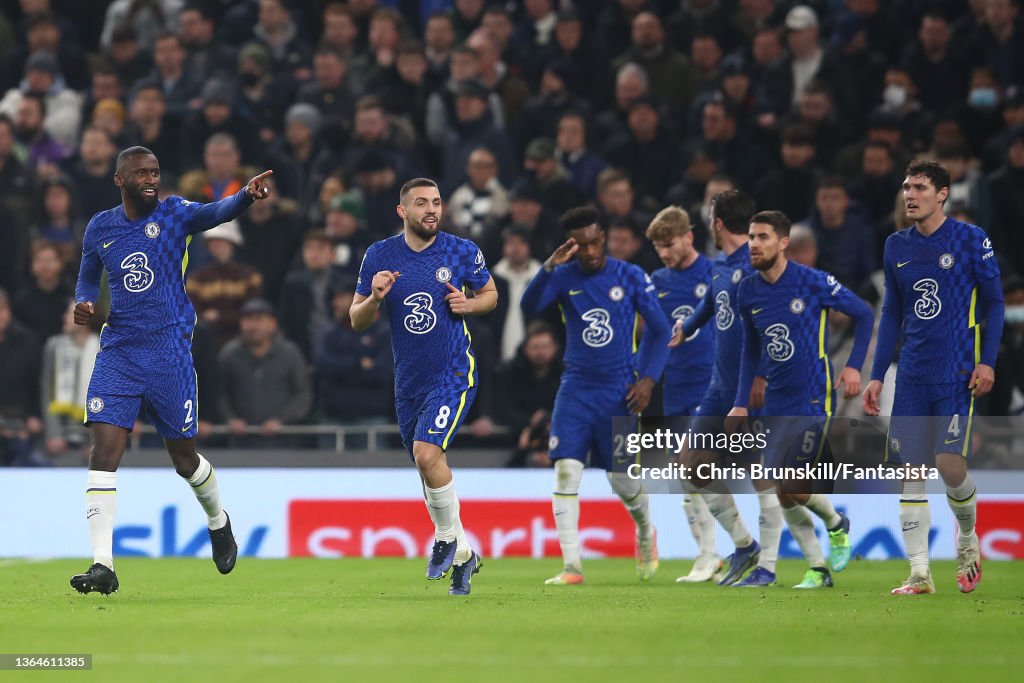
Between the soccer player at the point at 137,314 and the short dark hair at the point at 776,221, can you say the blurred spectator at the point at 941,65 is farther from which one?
the soccer player at the point at 137,314

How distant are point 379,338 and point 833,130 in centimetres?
551

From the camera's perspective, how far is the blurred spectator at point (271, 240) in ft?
60.2

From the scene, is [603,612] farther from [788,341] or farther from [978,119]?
[978,119]

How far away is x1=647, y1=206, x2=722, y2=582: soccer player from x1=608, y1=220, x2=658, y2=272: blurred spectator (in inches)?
68.6

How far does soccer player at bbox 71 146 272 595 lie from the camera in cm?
1052

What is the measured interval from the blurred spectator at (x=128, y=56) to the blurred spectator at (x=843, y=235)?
887 centimetres

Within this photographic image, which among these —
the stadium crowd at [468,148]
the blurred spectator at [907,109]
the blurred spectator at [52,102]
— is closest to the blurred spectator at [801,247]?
the stadium crowd at [468,148]

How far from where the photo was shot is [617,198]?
17.1 metres

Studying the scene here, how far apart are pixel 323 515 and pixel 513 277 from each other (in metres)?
2.98

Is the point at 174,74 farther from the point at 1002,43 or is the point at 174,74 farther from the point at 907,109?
the point at 1002,43

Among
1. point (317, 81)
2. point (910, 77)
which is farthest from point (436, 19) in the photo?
point (910, 77)

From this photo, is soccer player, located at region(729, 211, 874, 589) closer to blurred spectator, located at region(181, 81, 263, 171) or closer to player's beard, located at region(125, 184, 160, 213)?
player's beard, located at region(125, 184, 160, 213)

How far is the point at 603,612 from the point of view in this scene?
969cm

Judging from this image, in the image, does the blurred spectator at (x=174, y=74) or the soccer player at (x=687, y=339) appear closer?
the soccer player at (x=687, y=339)
